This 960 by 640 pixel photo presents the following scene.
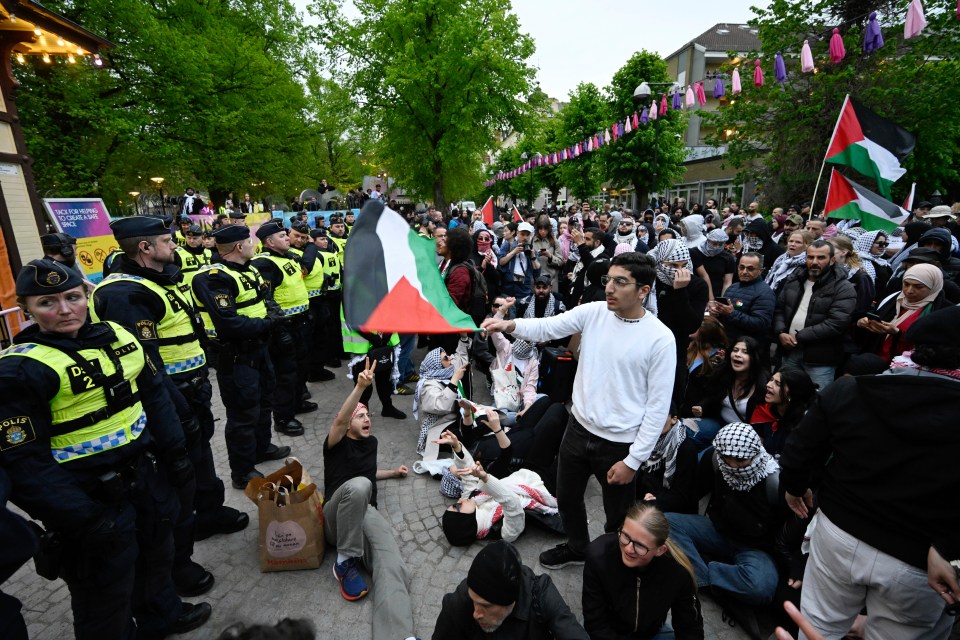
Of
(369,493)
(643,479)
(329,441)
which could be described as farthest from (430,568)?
(643,479)

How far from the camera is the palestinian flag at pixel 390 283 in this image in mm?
2865

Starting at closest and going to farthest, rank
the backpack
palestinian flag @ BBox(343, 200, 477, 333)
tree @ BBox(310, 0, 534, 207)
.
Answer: palestinian flag @ BBox(343, 200, 477, 333), the backpack, tree @ BBox(310, 0, 534, 207)

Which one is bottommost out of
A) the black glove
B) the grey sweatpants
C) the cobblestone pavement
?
the cobblestone pavement

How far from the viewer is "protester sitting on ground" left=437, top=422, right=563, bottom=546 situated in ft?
12.7

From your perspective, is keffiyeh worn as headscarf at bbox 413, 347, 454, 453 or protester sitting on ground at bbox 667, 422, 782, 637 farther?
keffiyeh worn as headscarf at bbox 413, 347, 454, 453

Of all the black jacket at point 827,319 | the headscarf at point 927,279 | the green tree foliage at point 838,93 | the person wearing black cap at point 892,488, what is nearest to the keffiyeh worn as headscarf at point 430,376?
the person wearing black cap at point 892,488

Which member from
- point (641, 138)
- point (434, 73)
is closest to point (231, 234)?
point (434, 73)

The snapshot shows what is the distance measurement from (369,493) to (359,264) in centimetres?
181

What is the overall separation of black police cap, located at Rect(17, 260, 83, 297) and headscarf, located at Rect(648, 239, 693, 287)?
541 cm

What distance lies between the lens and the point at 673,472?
3.98 metres

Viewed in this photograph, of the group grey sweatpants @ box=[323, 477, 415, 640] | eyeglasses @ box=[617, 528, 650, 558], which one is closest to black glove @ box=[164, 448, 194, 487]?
grey sweatpants @ box=[323, 477, 415, 640]

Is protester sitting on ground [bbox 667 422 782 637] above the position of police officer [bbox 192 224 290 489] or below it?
below

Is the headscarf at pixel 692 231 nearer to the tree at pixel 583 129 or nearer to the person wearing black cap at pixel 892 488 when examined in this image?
the person wearing black cap at pixel 892 488

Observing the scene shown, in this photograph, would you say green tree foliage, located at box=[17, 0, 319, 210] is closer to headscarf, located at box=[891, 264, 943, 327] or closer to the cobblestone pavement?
the cobblestone pavement
